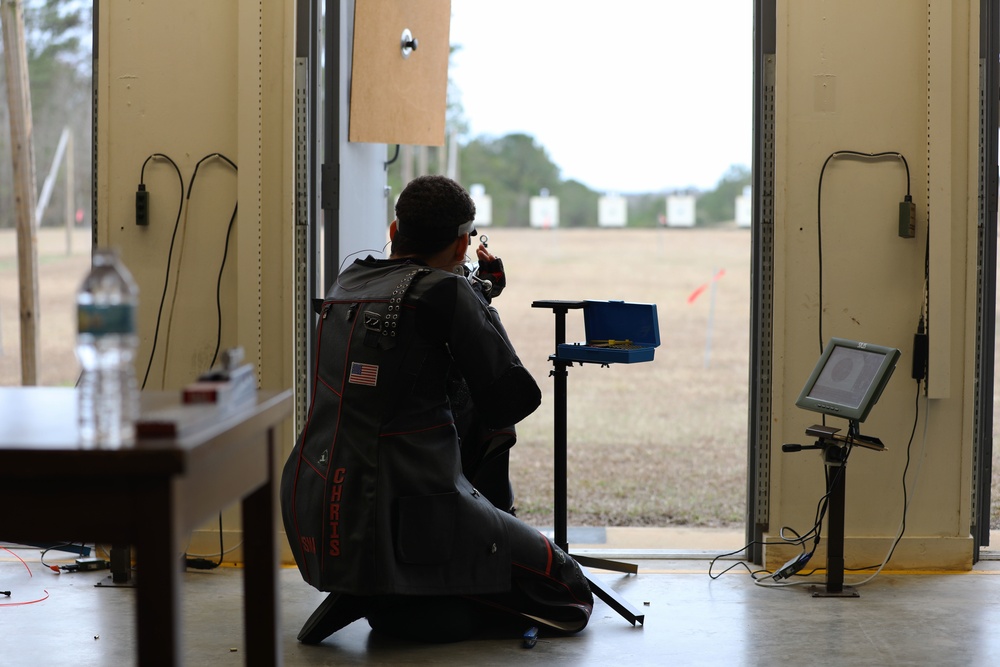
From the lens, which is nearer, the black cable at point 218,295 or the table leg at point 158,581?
the table leg at point 158,581

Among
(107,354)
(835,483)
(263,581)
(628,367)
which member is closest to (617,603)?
(835,483)

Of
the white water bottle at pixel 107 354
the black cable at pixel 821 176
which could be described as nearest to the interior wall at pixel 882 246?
the black cable at pixel 821 176

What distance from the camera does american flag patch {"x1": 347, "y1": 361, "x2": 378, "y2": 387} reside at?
2521 millimetres

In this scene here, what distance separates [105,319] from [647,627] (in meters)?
1.92

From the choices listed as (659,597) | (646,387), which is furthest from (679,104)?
(659,597)

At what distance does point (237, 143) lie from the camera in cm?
342

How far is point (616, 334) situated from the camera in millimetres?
2953

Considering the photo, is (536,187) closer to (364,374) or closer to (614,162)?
(614,162)

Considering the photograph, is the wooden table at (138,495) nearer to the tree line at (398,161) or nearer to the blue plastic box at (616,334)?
the blue plastic box at (616,334)

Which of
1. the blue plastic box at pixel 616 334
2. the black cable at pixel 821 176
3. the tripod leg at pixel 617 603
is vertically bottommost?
the tripod leg at pixel 617 603

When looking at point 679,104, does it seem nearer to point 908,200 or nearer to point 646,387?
point 646,387

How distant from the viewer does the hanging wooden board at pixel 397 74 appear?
356cm

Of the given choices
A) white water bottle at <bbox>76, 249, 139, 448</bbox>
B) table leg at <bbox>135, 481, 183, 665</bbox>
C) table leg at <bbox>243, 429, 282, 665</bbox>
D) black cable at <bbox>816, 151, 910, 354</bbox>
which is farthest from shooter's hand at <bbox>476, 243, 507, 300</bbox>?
table leg at <bbox>135, 481, 183, 665</bbox>

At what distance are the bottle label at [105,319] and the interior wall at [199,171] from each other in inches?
80.3
